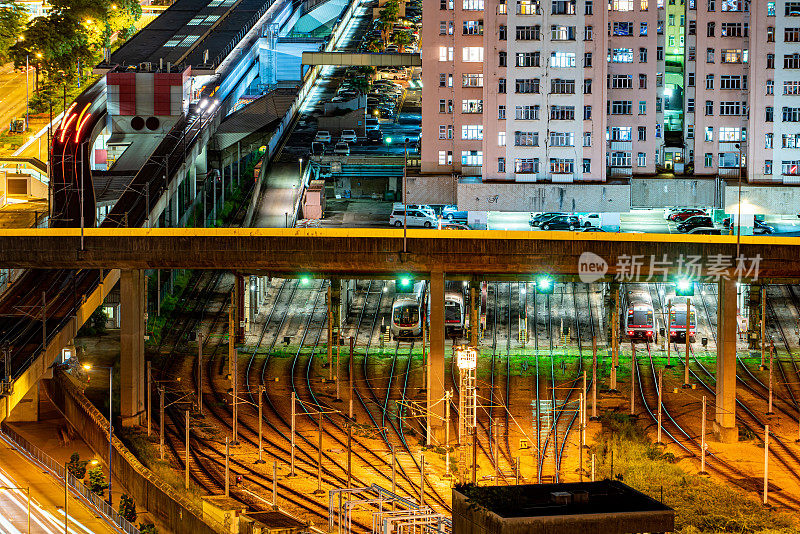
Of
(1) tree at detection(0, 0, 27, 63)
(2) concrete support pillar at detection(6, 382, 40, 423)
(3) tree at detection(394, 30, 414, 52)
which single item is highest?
(1) tree at detection(0, 0, 27, 63)

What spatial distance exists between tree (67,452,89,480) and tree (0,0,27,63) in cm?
6769

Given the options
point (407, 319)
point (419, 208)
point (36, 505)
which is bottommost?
point (36, 505)

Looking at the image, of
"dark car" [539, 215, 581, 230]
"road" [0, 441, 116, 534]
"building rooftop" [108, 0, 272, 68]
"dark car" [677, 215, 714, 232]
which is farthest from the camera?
"building rooftop" [108, 0, 272, 68]

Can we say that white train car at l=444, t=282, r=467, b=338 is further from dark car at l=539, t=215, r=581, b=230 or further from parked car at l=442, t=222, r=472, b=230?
dark car at l=539, t=215, r=581, b=230

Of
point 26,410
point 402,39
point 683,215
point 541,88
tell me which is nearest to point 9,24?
point 402,39

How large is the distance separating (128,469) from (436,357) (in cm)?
1482

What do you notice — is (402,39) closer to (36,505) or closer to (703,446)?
(703,446)

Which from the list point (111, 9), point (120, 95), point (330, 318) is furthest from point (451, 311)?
point (111, 9)

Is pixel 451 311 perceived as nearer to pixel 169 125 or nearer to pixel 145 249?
pixel 145 249

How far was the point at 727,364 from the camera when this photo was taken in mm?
76875

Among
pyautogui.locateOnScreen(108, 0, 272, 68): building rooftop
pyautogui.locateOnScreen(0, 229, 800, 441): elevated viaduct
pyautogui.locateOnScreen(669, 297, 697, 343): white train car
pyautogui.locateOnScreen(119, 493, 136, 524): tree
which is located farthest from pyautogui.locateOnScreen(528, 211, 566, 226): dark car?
pyautogui.locateOnScreen(119, 493, 136, 524): tree

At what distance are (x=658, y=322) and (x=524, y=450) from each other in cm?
2415

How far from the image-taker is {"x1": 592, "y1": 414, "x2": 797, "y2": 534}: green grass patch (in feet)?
204

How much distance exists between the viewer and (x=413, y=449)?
74.0m
